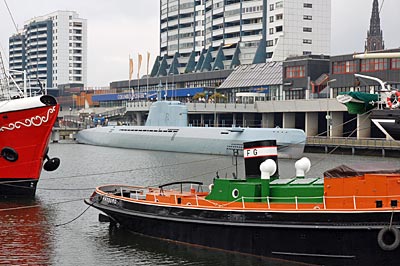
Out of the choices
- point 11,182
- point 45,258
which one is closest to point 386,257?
point 45,258

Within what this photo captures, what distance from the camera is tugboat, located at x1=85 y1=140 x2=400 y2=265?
18358 mm

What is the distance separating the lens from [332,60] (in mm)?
85750

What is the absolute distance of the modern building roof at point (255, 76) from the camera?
103m

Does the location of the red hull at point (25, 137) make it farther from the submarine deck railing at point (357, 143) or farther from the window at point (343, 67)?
the window at point (343, 67)

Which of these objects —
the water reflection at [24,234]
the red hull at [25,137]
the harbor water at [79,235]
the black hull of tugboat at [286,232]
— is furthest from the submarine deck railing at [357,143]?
the black hull of tugboat at [286,232]

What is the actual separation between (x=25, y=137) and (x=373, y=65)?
55838mm

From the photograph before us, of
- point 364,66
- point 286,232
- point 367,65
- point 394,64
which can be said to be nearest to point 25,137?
point 286,232

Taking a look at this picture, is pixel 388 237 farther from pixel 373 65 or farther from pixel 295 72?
pixel 295 72

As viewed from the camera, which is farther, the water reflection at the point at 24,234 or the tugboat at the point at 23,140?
the tugboat at the point at 23,140

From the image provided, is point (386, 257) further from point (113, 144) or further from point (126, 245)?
point (113, 144)

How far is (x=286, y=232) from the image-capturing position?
19562 millimetres

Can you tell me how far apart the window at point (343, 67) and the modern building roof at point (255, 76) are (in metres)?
15.6

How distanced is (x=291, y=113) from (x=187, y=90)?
35397 mm

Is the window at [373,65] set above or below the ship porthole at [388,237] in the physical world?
above
